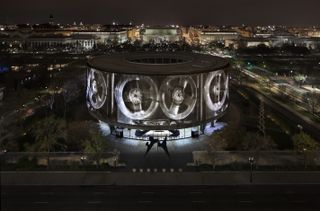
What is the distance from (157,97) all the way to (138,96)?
7.24 ft

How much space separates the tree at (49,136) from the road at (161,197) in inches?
260

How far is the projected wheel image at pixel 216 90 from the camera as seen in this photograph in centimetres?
4297

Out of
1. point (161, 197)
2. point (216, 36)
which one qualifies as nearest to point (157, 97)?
point (161, 197)

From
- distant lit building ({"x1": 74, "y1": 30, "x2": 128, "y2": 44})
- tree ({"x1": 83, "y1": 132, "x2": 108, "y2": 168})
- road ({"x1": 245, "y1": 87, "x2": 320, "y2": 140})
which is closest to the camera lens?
tree ({"x1": 83, "y1": 132, "x2": 108, "y2": 168})

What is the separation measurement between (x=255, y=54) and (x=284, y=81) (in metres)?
55.9

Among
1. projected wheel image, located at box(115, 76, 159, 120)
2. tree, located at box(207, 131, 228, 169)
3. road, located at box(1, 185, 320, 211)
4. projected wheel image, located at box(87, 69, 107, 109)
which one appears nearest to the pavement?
road, located at box(1, 185, 320, 211)

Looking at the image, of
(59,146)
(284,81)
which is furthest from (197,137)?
(284,81)

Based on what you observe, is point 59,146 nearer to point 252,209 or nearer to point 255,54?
point 252,209

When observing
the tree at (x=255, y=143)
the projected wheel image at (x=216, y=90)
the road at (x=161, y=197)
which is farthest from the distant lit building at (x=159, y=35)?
the road at (x=161, y=197)

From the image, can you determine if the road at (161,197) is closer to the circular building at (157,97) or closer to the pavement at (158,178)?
the pavement at (158,178)

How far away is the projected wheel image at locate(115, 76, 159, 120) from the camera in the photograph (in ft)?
132

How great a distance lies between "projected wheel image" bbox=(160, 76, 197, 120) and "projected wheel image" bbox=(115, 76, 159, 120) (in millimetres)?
1028

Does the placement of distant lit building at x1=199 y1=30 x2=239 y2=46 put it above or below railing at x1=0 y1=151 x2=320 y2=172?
above

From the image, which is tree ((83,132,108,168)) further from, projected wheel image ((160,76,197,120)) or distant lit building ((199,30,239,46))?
distant lit building ((199,30,239,46))
